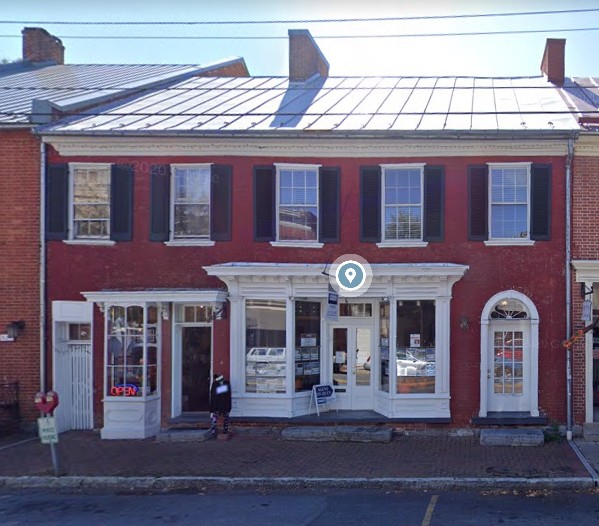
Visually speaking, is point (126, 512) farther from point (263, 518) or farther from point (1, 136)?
point (1, 136)

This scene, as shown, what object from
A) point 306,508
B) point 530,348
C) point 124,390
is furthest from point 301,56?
point 306,508

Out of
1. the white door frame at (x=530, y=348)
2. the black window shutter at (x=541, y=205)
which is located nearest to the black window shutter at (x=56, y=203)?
the white door frame at (x=530, y=348)

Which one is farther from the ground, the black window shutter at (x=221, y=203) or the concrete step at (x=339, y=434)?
the black window shutter at (x=221, y=203)

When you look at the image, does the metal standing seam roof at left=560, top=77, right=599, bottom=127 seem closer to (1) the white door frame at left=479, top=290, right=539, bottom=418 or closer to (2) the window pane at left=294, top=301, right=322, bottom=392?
(1) the white door frame at left=479, top=290, right=539, bottom=418

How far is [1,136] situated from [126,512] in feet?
30.1

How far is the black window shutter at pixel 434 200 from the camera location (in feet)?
47.0

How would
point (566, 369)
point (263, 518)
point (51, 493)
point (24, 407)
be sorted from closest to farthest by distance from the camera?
point (263, 518) < point (51, 493) < point (566, 369) < point (24, 407)

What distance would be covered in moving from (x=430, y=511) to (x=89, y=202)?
9745 millimetres

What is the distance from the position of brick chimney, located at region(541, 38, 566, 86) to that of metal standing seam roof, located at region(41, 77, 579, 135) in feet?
1.11

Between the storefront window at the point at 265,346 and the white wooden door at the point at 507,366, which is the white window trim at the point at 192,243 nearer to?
the storefront window at the point at 265,346

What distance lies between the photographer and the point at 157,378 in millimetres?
14680

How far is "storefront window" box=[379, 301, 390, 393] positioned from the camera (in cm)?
1473

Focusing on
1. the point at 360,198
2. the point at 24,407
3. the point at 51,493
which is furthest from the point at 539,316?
the point at 24,407

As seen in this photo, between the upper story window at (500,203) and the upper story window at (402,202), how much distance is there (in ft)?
3.53
